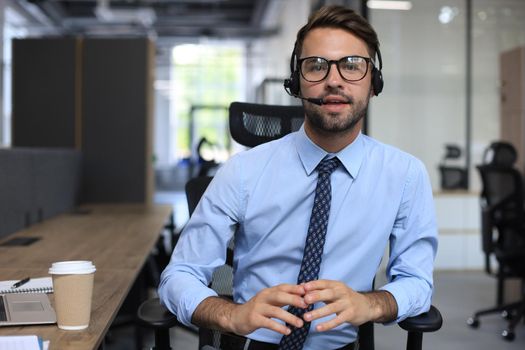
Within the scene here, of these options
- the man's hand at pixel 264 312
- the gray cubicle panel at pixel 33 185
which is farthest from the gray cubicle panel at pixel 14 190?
the man's hand at pixel 264 312

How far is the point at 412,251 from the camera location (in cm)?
147

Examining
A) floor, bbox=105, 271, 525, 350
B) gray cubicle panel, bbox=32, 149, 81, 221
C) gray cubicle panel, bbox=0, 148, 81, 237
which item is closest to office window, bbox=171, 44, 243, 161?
floor, bbox=105, 271, 525, 350

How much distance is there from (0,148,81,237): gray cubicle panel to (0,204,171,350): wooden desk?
0.22 ft

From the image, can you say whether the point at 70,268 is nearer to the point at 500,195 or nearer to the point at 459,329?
the point at 459,329

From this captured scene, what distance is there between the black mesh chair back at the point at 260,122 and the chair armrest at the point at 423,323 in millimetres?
696

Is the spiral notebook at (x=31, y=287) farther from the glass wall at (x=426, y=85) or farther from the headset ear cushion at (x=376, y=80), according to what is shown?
the glass wall at (x=426, y=85)

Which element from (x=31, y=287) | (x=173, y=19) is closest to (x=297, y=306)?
(x=31, y=287)

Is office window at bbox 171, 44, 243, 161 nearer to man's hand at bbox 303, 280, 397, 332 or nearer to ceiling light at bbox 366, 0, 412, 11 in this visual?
ceiling light at bbox 366, 0, 412, 11

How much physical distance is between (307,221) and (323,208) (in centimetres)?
6

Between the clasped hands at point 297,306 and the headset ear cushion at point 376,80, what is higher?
the headset ear cushion at point 376,80

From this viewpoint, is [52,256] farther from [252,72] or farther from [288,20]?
[252,72]

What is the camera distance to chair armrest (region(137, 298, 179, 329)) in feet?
4.50

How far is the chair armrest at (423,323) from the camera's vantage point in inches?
53.4

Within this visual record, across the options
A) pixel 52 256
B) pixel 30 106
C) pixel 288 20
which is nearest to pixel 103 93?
pixel 30 106
